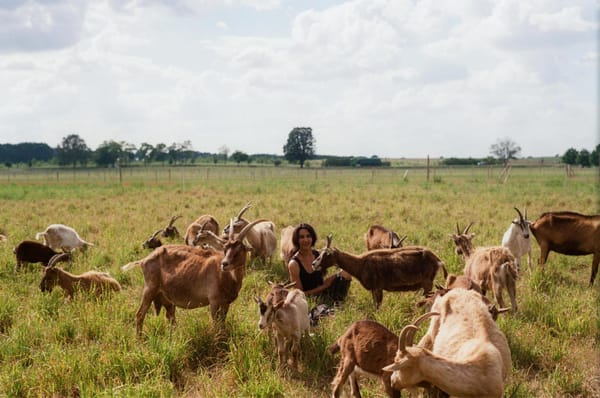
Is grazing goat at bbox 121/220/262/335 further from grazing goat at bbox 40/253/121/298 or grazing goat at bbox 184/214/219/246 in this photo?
grazing goat at bbox 184/214/219/246

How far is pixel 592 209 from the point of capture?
17844mm

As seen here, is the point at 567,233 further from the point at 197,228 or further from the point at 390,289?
the point at 197,228

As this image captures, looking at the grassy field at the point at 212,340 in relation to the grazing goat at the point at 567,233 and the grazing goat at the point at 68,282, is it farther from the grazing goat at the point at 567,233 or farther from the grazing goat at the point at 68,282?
the grazing goat at the point at 567,233

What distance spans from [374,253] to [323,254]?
2.94ft

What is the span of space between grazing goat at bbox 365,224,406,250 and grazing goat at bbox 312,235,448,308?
1.54 meters

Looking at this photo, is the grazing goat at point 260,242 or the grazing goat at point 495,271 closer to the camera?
the grazing goat at point 495,271

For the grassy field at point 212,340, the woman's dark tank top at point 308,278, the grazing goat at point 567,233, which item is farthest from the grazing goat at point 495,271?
the grazing goat at point 567,233

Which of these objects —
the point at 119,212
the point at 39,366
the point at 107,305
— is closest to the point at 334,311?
the point at 107,305

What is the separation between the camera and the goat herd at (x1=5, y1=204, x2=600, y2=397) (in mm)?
3471

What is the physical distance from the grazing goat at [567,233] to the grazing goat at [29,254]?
33.6ft

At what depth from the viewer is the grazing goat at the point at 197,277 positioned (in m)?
6.12

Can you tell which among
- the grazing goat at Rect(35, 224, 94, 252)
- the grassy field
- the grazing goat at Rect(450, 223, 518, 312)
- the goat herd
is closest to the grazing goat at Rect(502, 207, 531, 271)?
the goat herd

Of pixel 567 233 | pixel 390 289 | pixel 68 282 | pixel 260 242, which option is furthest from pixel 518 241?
pixel 68 282

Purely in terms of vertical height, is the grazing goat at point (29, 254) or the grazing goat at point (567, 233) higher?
the grazing goat at point (567, 233)
